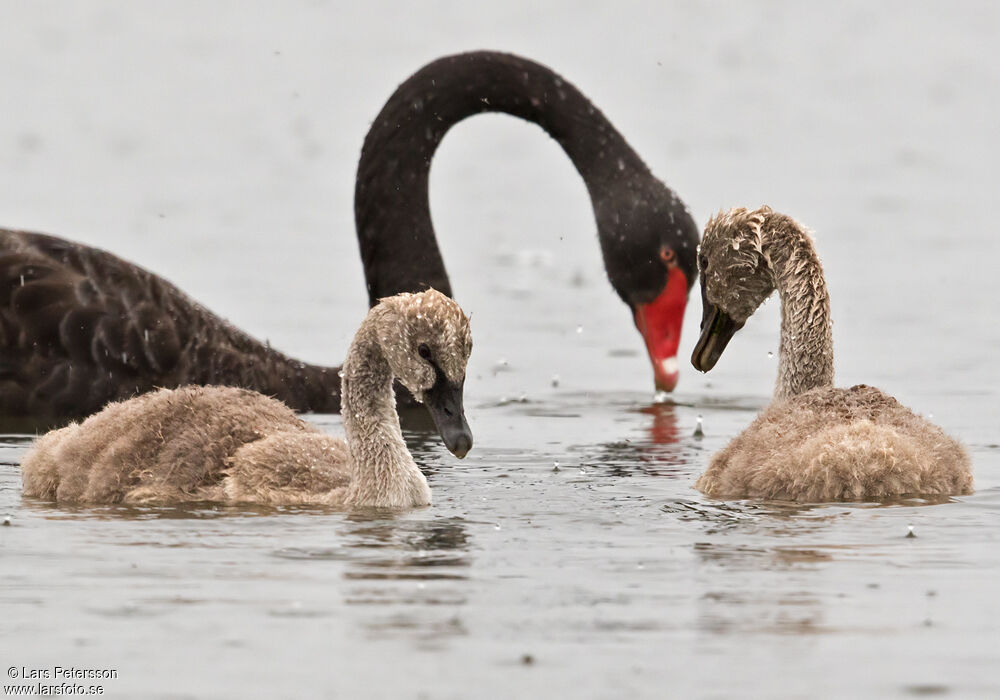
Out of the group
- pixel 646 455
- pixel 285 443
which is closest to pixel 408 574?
pixel 285 443

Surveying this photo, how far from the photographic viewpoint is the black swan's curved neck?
40.6ft

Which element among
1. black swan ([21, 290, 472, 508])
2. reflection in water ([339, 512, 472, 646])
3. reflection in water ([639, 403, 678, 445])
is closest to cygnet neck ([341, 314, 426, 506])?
black swan ([21, 290, 472, 508])

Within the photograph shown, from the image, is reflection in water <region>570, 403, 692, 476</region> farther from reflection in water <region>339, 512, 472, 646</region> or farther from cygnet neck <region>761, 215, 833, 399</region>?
reflection in water <region>339, 512, 472, 646</region>

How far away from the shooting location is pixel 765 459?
27.8 feet

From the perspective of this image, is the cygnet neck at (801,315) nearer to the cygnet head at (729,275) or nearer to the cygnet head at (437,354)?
the cygnet head at (729,275)

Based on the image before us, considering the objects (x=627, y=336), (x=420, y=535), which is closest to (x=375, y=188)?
(x=627, y=336)

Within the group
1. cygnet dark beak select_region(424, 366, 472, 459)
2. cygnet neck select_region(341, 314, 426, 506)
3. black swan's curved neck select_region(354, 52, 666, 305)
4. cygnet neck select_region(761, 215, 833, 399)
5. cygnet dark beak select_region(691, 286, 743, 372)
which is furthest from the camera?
black swan's curved neck select_region(354, 52, 666, 305)

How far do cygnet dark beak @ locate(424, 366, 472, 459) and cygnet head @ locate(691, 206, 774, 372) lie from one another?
171cm

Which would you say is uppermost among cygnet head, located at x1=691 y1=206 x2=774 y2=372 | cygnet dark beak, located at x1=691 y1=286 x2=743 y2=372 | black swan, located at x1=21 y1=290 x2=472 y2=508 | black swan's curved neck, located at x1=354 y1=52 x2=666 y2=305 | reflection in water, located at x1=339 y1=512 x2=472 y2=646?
black swan's curved neck, located at x1=354 y1=52 x2=666 y2=305

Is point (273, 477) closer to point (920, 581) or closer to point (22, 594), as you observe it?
point (22, 594)

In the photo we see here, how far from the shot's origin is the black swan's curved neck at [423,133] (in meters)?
12.4

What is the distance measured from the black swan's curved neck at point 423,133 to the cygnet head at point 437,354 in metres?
3.73

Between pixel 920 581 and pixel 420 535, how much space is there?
193 centimetres

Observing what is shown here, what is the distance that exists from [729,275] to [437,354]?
1890mm
